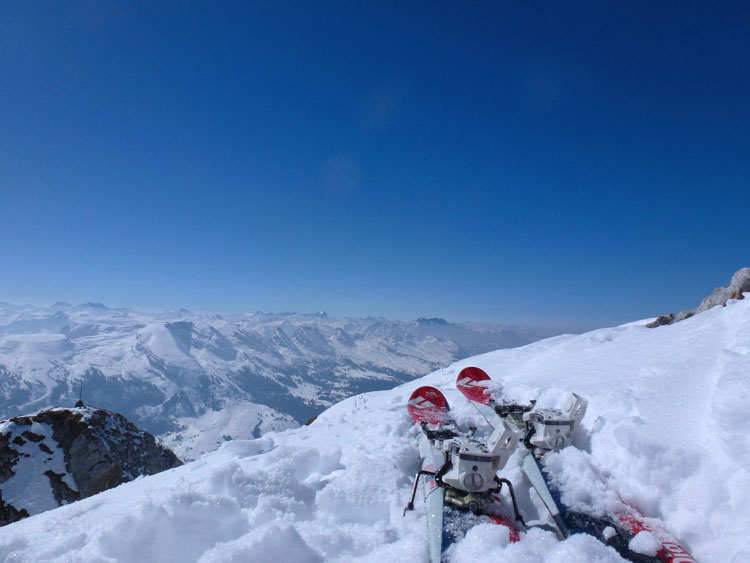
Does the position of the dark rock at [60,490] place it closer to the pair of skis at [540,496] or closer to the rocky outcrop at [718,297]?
the pair of skis at [540,496]

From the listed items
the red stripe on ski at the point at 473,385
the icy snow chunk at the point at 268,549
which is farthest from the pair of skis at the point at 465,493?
the red stripe on ski at the point at 473,385

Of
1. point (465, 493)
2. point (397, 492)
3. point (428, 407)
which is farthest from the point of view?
point (428, 407)

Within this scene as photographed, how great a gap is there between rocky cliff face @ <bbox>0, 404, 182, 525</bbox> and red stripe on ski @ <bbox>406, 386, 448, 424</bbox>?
27519 mm

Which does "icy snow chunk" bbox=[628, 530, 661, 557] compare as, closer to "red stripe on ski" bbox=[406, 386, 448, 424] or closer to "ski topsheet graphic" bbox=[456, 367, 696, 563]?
"ski topsheet graphic" bbox=[456, 367, 696, 563]

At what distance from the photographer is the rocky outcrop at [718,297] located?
762 inches

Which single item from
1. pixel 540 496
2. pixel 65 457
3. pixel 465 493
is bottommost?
pixel 65 457

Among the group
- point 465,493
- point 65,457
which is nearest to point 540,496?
point 465,493

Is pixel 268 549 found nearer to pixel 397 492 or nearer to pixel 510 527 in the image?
pixel 397 492

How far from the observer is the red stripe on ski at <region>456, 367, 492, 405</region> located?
41.1ft

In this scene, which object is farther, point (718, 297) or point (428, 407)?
point (718, 297)

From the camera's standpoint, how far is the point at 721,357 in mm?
9125

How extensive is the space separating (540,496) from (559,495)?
1.92ft

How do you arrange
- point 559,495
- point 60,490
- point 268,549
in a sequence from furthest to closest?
point 60,490 → point 559,495 → point 268,549

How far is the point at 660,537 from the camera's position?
5711 mm
